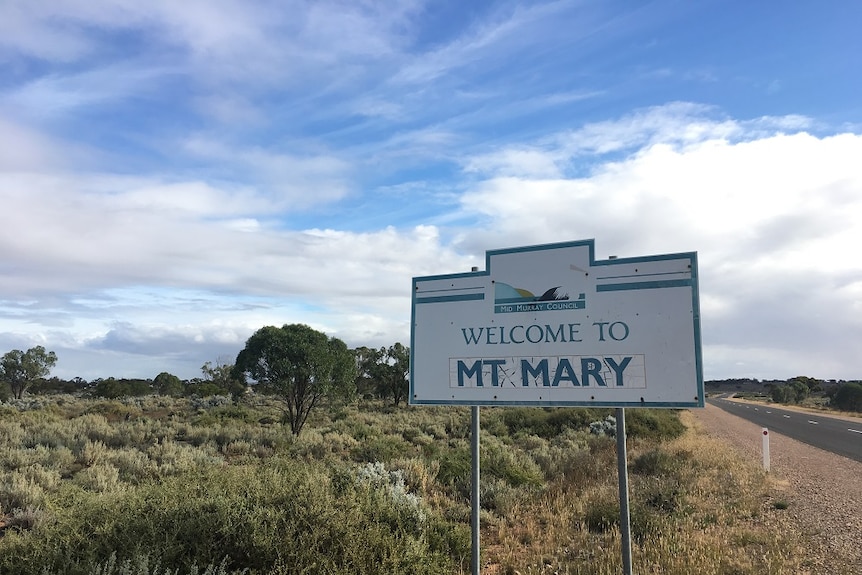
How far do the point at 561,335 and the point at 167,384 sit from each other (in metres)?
45.0

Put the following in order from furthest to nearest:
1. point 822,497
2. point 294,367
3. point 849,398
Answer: point 849,398 → point 294,367 → point 822,497

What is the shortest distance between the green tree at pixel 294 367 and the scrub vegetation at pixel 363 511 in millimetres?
3499

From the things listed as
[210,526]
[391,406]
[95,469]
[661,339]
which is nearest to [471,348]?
[661,339]

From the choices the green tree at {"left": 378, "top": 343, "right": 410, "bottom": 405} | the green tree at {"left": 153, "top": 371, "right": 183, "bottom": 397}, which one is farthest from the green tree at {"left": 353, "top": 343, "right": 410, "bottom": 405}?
the green tree at {"left": 153, "top": 371, "right": 183, "bottom": 397}

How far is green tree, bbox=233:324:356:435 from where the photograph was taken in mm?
18594

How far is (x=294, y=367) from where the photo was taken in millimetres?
18484

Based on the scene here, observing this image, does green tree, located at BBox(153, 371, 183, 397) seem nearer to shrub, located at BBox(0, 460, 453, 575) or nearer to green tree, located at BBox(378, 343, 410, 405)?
green tree, located at BBox(378, 343, 410, 405)

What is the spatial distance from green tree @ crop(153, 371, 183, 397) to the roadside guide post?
1549 inches

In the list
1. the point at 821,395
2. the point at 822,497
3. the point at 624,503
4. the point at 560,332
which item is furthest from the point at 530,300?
the point at 821,395

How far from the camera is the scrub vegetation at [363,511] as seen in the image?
462cm

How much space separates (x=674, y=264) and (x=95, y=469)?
10.4m

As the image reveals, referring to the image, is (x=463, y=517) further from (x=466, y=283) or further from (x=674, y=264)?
(x=674, y=264)

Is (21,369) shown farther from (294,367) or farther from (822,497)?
(822,497)

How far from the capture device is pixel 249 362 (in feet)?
63.3
